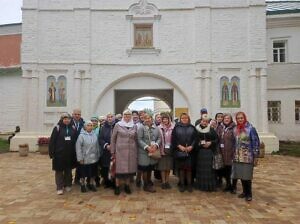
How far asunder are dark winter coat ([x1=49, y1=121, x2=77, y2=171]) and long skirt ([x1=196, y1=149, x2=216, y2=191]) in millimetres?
2726

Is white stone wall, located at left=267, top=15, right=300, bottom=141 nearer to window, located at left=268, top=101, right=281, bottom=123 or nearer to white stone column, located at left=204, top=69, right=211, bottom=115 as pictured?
window, located at left=268, top=101, right=281, bottom=123

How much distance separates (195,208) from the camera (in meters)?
6.80

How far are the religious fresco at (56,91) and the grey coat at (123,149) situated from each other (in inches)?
366

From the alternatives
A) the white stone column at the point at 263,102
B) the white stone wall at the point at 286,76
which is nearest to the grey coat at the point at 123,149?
the white stone column at the point at 263,102

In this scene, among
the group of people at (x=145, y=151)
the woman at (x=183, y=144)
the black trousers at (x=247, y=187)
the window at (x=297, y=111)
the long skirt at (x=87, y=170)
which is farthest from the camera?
the window at (x=297, y=111)

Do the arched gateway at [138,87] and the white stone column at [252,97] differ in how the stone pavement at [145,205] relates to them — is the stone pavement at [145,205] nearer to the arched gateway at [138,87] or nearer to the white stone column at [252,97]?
the white stone column at [252,97]

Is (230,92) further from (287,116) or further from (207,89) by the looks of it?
(287,116)

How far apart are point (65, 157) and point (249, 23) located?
38.0ft

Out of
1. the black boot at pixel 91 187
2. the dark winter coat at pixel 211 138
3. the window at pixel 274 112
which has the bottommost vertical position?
the black boot at pixel 91 187

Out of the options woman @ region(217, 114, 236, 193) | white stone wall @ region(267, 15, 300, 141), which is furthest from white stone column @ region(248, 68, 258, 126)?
woman @ region(217, 114, 236, 193)

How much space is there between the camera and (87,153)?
820cm

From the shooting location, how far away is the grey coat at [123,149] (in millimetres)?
7902

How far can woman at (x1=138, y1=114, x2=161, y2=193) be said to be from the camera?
8.10 m

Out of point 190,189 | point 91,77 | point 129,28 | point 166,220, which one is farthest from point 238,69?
point 166,220
